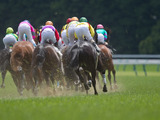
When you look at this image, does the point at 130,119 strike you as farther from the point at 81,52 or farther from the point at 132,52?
the point at 132,52

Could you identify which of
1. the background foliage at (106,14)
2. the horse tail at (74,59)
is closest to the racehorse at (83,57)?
the horse tail at (74,59)

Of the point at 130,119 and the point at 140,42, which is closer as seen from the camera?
the point at 130,119

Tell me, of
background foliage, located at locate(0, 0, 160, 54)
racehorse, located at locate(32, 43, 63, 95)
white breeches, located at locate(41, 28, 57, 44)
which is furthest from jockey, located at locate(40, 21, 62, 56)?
background foliage, located at locate(0, 0, 160, 54)

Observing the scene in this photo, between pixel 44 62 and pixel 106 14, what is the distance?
112ft

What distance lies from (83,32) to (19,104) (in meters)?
4.34

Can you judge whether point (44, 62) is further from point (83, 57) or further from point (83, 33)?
point (83, 57)

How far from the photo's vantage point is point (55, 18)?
1930 inches

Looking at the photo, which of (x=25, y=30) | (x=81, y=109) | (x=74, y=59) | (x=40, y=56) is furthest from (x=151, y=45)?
(x=81, y=109)

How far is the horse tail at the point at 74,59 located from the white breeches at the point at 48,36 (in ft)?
5.69

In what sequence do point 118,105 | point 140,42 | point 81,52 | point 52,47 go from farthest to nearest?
1. point 140,42
2. point 52,47
3. point 81,52
4. point 118,105

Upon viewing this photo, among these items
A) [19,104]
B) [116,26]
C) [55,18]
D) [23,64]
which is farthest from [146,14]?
[19,104]

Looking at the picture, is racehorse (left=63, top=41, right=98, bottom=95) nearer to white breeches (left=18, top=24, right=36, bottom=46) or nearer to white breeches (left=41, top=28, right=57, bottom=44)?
white breeches (left=41, top=28, right=57, bottom=44)

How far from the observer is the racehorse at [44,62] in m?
15.3

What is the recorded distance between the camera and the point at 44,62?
15477 millimetres
